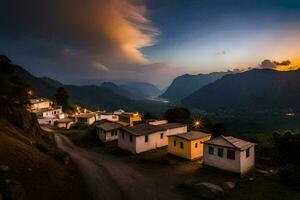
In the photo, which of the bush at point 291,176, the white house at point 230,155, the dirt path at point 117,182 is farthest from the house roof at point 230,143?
the dirt path at point 117,182

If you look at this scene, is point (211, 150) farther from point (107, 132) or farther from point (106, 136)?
point (106, 136)

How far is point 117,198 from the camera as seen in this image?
64.6ft

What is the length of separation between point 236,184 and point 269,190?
3.18m

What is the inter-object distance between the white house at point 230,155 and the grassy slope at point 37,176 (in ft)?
54.8

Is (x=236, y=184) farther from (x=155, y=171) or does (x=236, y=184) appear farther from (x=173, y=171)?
(x=155, y=171)

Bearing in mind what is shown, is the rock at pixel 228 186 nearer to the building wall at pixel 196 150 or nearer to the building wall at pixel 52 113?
the building wall at pixel 196 150

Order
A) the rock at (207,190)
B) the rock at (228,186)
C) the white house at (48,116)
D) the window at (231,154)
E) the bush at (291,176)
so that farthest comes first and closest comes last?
1. the white house at (48,116)
2. the window at (231,154)
3. the bush at (291,176)
4. the rock at (228,186)
5. the rock at (207,190)

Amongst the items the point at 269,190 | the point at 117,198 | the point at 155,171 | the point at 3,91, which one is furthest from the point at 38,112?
the point at 269,190

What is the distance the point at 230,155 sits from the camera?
2745cm

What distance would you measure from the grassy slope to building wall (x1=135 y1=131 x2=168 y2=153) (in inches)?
677

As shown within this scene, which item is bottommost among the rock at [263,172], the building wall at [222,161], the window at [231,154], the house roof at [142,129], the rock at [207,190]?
the rock at [263,172]

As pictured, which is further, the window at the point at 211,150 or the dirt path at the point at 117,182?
the window at the point at 211,150

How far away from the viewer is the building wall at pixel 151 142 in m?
38.9

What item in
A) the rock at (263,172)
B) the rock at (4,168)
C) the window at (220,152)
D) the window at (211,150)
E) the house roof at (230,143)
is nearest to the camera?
the rock at (4,168)
